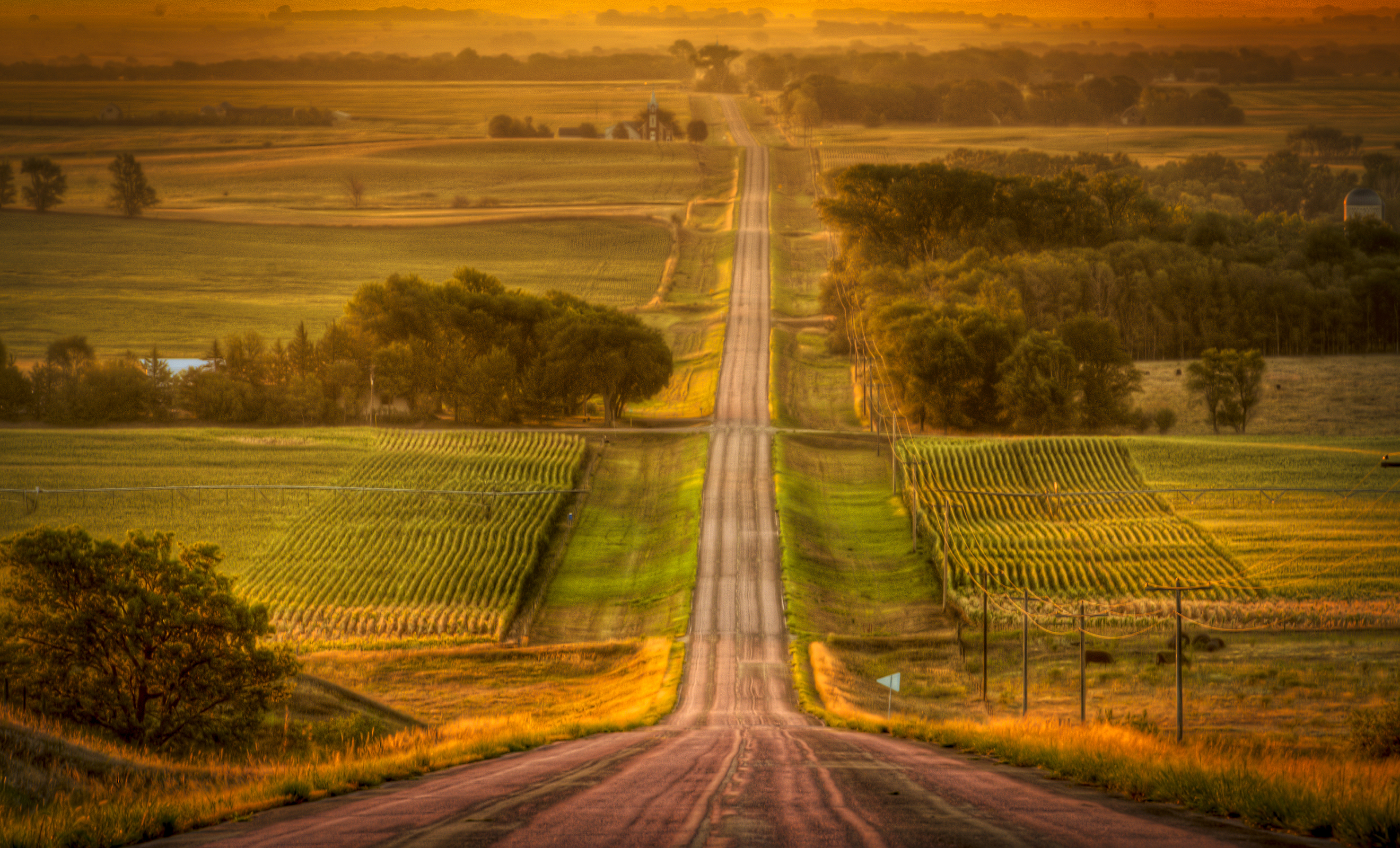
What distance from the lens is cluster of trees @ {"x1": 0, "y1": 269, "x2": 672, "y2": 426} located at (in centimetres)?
9562

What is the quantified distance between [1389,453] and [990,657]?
1853 inches

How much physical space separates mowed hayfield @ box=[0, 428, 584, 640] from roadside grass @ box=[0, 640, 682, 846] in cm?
474

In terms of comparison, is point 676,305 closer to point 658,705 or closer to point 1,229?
point 658,705

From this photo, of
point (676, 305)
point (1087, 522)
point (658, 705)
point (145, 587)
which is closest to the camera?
point (145, 587)

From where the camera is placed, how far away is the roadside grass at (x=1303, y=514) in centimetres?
5469

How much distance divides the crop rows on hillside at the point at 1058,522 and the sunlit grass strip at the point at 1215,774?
103 ft

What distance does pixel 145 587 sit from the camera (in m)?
29.5

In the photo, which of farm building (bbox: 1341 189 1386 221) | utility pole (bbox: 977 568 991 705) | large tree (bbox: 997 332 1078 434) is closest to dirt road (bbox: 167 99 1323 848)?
utility pole (bbox: 977 568 991 705)

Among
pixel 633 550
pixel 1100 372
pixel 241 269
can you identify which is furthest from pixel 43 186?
pixel 1100 372

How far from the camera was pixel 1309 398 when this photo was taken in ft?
342

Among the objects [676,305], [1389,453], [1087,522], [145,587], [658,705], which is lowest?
[658,705]

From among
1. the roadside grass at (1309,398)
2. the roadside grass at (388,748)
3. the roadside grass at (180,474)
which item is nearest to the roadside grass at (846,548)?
the roadside grass at (388,748)

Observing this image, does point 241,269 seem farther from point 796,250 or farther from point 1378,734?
point 1378,734

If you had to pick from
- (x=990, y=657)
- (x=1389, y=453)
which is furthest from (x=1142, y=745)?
(x=1389, y=453)
